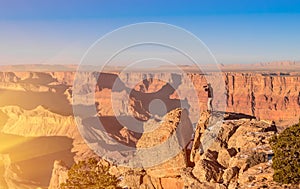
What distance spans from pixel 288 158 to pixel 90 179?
11.9 metres

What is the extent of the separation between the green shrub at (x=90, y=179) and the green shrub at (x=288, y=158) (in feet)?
Result: 33.2

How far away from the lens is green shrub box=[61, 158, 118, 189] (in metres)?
23.7

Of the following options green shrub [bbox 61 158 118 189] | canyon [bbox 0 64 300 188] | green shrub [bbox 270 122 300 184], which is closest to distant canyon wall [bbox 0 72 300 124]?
canyon [bbox 0 64 300 188]

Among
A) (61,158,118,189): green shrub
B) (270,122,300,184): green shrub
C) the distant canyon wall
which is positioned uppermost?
the distant canyon wall

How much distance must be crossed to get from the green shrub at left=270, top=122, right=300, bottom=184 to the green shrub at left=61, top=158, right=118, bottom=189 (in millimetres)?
10130

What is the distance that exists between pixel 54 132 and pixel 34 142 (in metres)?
8.43

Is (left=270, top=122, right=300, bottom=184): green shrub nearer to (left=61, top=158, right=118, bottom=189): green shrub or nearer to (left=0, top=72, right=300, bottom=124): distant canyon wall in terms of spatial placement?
(left=61, top=158, right=118, bottom=189): green shrub

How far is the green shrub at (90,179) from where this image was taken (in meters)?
23.7

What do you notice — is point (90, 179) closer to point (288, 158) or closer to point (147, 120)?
point (288, 158)

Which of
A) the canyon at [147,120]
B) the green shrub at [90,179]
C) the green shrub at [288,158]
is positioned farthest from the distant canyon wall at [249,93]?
the green shrub at [288,158]

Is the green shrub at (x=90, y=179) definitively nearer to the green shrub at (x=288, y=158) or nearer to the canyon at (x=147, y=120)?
the canyon at (x=147, y=120)

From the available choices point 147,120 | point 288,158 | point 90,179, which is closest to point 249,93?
point 147,120

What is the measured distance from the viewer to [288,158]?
1582 centimetres

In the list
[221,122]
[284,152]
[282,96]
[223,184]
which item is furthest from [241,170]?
[282,96]
